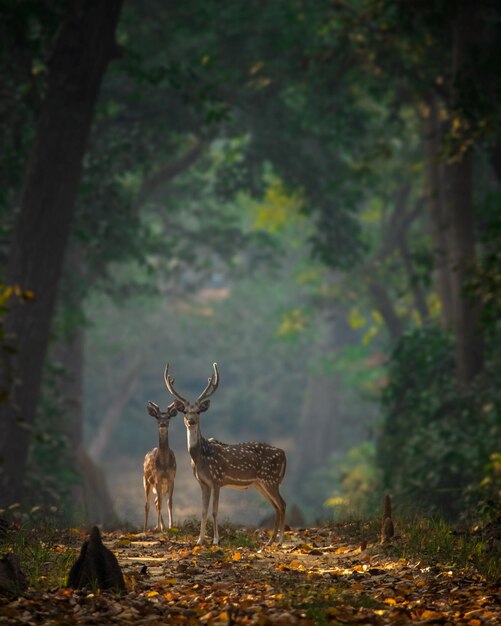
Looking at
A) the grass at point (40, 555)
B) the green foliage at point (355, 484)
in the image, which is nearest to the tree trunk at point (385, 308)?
the green foliage at point (355, 484)

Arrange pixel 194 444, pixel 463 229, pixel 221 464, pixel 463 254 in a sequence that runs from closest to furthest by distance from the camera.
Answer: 1. pixel 194 444
2. pixel 221 464
3. pixel 463 254
4. pixel 463 229

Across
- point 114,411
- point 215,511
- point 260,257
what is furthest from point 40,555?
point 114,411

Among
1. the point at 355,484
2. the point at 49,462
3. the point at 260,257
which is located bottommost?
the point at 49,462

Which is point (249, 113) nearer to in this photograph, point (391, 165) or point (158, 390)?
point (391, 165)

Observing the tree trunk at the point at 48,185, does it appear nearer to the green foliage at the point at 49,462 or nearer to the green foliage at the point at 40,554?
the green foliage at the point at 49,462

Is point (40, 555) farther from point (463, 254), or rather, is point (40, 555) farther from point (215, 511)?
point (463, 254)

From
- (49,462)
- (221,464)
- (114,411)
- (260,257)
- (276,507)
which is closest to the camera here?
(221,464)

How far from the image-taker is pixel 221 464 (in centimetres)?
1213

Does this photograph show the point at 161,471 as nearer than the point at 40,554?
No

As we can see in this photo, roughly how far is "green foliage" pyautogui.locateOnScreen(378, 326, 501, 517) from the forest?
6 centimetres

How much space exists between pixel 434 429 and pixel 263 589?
12.4 m

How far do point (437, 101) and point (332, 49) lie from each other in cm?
365

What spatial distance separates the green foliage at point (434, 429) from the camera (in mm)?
18859

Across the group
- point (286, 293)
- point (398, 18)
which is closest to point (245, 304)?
point (286, 293)
